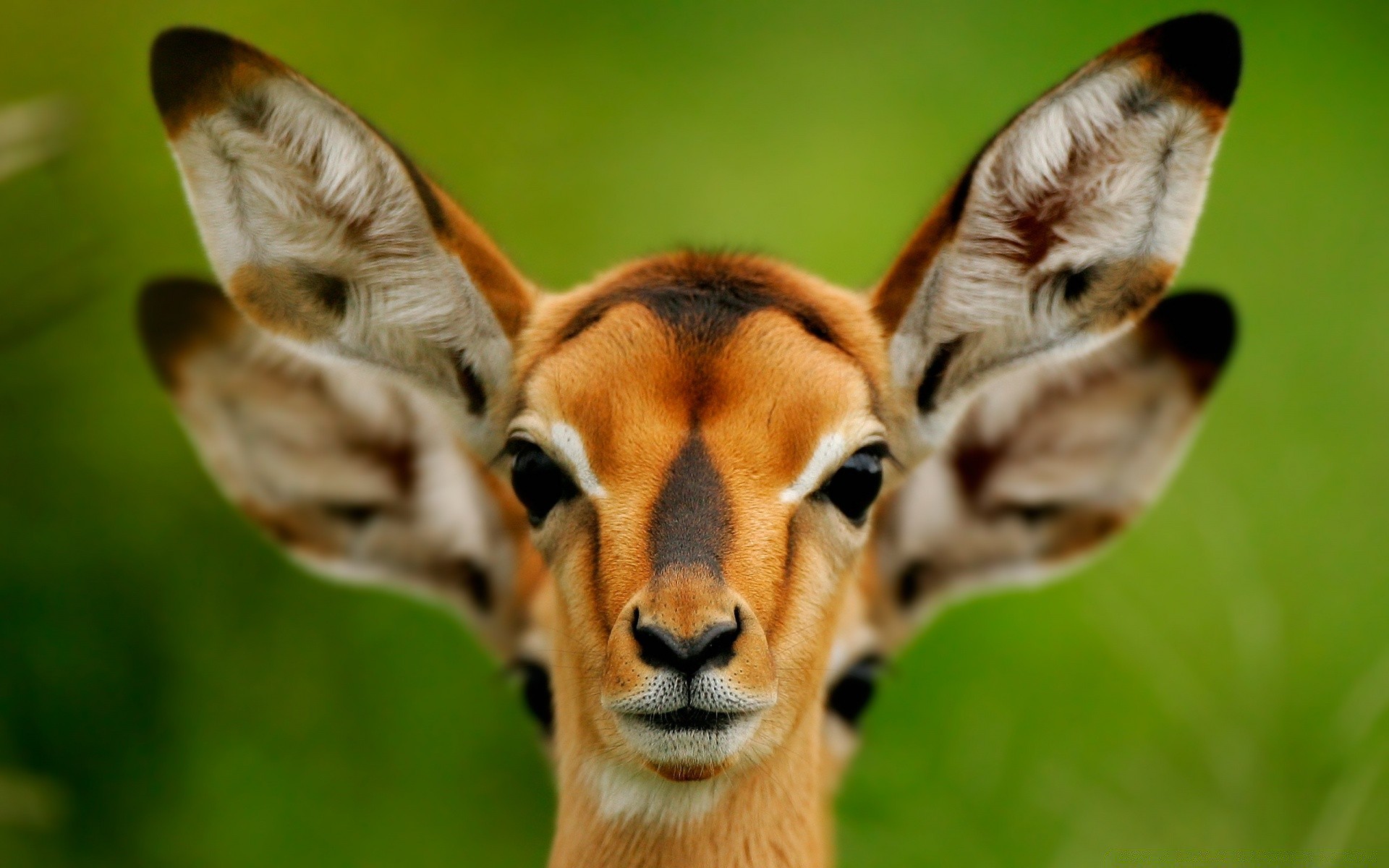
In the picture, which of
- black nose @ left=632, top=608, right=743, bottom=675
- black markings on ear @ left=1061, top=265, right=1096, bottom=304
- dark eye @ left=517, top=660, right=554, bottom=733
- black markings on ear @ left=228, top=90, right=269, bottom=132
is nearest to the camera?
black nose @ left=632, top=608, right=743, bottom=675

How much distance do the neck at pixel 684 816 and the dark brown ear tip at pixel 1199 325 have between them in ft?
5.49

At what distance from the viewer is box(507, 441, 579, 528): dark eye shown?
3346 mm

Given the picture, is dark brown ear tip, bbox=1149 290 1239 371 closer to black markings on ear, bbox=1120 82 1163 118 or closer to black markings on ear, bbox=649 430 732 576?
black markings on ear, bbox=1120 82 1163 118

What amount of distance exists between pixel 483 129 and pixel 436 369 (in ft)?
18.3

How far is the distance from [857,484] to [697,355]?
389 mm

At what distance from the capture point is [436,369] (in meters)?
3.67

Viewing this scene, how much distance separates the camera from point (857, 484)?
3.35 metres

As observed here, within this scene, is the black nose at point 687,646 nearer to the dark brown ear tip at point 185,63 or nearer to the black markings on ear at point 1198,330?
the dark brown ear tip at point 185,63

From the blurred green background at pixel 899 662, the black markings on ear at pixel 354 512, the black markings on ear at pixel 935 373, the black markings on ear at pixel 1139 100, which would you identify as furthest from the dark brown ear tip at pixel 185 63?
the black markings on ear at pixel 354 512

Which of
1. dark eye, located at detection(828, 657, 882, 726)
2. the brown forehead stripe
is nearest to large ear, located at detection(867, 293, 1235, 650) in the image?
dark eye, located at detection(828, 657, 882, 726)

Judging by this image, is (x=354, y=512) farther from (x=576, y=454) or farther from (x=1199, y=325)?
(x=1199, y=325)

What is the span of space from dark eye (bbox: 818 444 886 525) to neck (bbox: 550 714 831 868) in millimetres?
459

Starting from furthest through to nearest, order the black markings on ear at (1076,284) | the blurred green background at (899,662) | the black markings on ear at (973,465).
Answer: the blurred green background at (899,662)
the black markings on ear at (973,465)
the black markings on ear at (1076,284)

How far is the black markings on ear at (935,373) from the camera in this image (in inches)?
142
